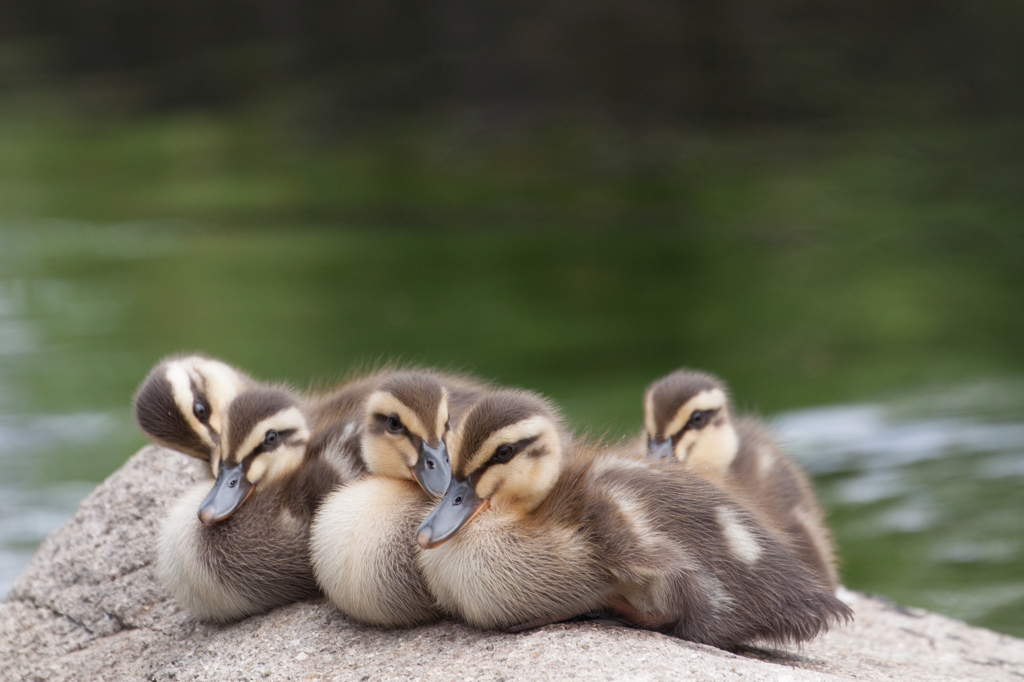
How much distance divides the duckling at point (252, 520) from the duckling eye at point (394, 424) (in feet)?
0.76

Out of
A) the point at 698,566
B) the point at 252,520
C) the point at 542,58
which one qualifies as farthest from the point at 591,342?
the point at 542,58

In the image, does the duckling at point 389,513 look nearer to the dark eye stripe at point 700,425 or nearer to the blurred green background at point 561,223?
the dark eye stripe at point 700,425

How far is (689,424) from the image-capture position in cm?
294

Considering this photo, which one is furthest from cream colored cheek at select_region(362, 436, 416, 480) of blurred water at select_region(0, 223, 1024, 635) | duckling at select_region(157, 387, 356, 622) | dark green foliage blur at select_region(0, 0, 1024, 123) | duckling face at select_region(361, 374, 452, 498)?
dark green foliage blur at select_region(0, 0, 1024, 123)

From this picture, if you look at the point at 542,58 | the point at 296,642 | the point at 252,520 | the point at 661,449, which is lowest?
the point at 296,642

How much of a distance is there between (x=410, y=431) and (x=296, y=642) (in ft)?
1.62

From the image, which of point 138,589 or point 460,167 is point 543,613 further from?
point 460,167

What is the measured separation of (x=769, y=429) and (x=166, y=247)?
7434 mm

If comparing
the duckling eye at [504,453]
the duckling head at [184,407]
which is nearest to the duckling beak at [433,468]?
the duckling eye at [504,453]

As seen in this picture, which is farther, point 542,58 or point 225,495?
point 542,58

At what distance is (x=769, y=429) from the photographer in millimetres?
3545

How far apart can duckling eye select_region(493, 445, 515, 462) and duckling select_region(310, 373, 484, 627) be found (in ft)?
0.46

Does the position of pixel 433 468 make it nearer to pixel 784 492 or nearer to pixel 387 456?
pixel 387 456

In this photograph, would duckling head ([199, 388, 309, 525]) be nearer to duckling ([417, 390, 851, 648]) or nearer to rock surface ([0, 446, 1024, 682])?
rock surface ([0, 446, 1024, 682])
